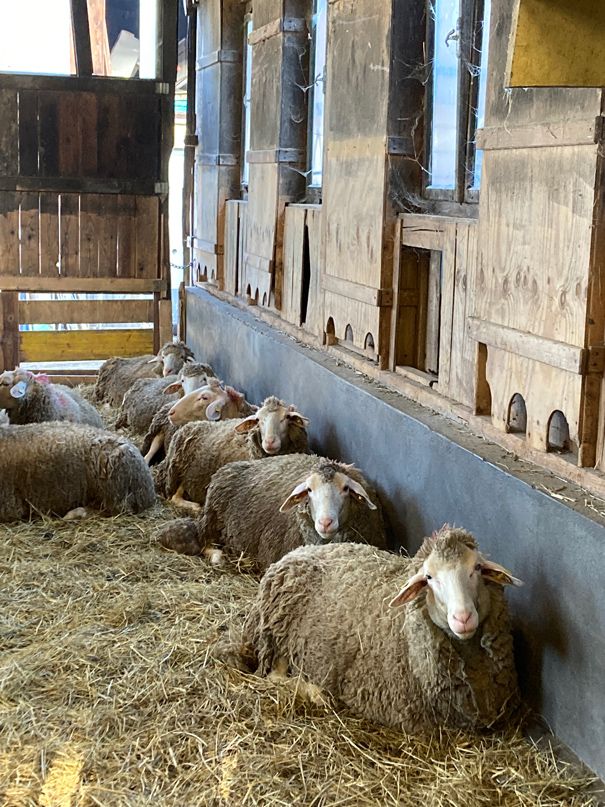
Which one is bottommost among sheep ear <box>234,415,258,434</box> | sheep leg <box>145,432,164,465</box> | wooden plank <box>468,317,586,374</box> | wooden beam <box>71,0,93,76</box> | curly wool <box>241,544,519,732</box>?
sheep leg <box>145,432,164,465</box>

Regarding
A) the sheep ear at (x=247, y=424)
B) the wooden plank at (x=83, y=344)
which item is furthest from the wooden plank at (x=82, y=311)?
the sheep ear at (x=247, y=424)

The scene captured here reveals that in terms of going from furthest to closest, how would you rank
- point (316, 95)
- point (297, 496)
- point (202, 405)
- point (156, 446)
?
point (316, 95)
point (156, 446)
point (202, 405)
point (297, 496)

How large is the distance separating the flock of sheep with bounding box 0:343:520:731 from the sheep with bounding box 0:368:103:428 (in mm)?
11

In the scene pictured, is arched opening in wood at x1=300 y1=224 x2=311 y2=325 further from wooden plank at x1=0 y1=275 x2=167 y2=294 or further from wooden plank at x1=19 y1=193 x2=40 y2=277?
wooden plank at x1=19 y1=193 x2=40 y2=277

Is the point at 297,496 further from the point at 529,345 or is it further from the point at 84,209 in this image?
the point at 84,209

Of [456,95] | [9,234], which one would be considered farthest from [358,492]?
[9,234]

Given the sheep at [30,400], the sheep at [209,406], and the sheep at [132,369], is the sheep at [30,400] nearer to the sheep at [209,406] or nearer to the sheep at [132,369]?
the sheep at [209,406]

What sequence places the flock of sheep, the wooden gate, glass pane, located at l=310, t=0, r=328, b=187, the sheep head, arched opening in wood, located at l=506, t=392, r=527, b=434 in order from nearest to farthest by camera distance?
1. the flock of sheep
2. arched opening in wood, located at l=506, t=392, r=527, b=434
3. the sheep head
4. glass pane, located at l=310, t=0, r=328, b=187
5. the wooden gate

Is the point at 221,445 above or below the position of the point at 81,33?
below

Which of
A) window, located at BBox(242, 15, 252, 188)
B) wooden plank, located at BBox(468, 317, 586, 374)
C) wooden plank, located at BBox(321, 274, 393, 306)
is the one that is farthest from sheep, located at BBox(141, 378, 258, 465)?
window, located at BBox(242, 15, 252, 188)

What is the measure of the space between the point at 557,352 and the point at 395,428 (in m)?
1.66

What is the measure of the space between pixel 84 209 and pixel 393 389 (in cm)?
681

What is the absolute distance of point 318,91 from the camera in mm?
8453

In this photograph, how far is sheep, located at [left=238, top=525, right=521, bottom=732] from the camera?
3783 mm
